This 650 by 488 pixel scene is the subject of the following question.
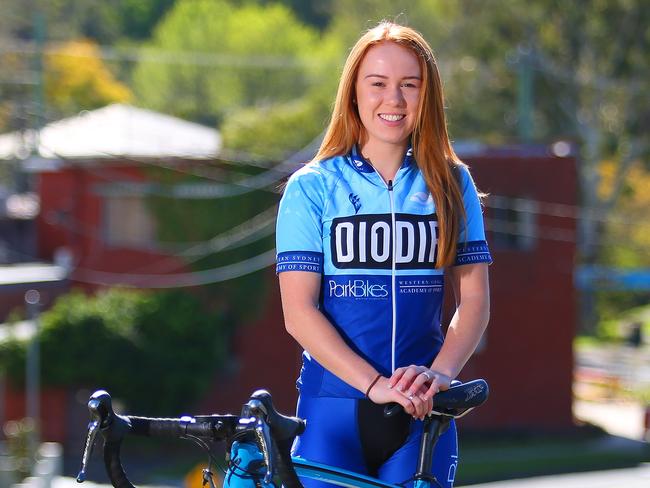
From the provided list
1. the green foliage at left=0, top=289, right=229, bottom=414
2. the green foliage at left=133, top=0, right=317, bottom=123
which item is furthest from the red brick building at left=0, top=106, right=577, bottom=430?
the green foliage at left=133, top=0, right=317, bottom=123

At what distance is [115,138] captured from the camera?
1187 inches

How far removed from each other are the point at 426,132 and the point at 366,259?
375 millimetres

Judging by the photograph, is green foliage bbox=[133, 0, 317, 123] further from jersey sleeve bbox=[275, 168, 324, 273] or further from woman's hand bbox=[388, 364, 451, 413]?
woman's hand bbox=[388, 364, 451, 413]

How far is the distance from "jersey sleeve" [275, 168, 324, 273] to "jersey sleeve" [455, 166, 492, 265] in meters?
0.37

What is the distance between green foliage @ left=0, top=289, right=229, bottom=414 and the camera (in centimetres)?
2381

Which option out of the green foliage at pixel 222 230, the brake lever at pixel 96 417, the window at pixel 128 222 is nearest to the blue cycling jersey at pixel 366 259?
the brake lever at pixel 96 417

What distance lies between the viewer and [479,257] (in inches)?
129

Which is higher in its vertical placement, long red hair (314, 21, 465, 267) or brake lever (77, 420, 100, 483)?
long red hair (314, 21, 465, 267)

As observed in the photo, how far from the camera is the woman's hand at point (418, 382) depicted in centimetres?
293

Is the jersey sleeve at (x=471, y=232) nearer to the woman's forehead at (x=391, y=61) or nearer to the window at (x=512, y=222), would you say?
the woman's forehead at (x=391, y=61)

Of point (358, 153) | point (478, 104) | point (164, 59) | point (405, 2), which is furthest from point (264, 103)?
point (358, 153)

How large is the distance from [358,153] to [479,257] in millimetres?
404

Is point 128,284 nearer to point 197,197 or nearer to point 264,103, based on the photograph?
point 197,197

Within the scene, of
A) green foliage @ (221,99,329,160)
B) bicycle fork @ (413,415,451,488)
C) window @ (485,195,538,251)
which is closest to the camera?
bicycle fork @ (413,415,451,488)
